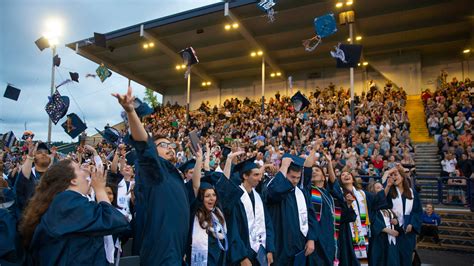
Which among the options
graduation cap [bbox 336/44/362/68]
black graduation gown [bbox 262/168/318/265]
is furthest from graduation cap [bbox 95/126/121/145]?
graduation cap [bbox 336/44/362/68]

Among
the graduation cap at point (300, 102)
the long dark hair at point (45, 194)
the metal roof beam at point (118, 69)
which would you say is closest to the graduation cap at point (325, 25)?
the graduation cap at point (300, 102)

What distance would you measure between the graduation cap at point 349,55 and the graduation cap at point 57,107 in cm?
1071

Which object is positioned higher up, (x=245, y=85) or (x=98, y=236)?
(x=245, y=85)

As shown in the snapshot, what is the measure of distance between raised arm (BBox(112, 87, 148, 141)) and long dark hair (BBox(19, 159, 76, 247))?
0.52 metres

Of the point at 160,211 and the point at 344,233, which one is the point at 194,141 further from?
the point at 344,233

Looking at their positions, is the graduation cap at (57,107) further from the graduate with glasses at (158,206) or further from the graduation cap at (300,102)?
the graduate with glasses at (158,206)

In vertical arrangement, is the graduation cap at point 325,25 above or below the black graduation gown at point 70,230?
above

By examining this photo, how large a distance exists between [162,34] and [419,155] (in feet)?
51.2

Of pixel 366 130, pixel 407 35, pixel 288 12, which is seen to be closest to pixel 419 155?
pixel 366 130

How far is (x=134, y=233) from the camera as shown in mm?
3260

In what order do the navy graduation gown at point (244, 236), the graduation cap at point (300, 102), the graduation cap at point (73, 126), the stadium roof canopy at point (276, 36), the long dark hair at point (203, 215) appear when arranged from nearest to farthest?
1. the long dark hair at point (203, 215)
2. the navy graduation gown at point (244, 236)
3. the graduation cap at point (73, 126)
4. the graduation cap at point (300, 102)
5. the stadium roof canopy at point (276, 36)

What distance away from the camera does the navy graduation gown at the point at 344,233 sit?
4.98m

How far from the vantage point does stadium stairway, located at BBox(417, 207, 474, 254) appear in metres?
8.40

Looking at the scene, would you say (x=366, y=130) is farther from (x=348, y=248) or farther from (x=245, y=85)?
(x=245, y=85)
